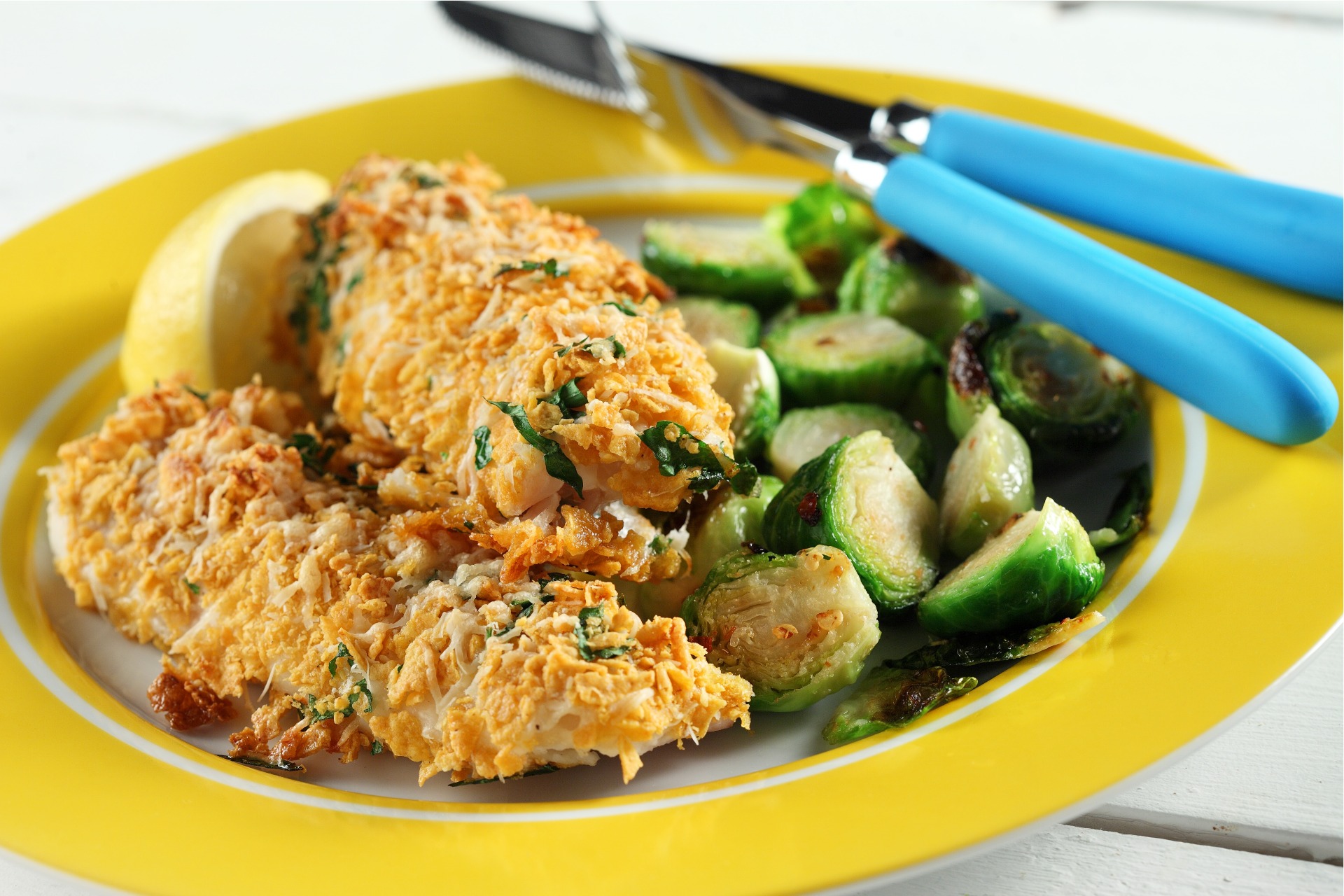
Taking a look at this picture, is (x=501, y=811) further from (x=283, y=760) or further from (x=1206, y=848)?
(x=1206, y=848)

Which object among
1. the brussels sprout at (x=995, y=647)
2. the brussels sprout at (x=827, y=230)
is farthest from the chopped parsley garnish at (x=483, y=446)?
the brussels sprout at (x=827, y=230)

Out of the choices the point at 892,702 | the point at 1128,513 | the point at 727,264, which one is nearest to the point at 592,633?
the point at 892,702

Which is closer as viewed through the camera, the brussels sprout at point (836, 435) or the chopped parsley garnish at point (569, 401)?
the chopped parsley garnish at point (569, 401)

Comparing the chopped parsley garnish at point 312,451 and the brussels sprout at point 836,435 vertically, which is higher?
the chopped parsley garnish at point 312,451

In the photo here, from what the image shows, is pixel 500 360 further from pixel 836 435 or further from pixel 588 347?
pixel 836 435

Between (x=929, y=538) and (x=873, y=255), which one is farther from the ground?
(x=873, y=255)

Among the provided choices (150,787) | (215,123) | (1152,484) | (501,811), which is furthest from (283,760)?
(215,123)

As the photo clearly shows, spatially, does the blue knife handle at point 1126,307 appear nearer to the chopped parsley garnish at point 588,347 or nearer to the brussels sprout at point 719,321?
the brussels sprout at point 719,321
